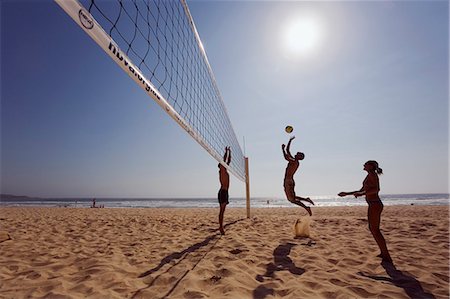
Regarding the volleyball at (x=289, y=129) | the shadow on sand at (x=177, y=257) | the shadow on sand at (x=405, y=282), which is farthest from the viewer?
the volleyball at (x=289, y=129)

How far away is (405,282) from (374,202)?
3.47 ft

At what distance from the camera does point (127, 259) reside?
3.45 meters

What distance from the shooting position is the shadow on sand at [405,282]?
230 centimetres

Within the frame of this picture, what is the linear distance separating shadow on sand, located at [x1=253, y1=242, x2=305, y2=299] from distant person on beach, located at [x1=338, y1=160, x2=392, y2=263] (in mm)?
1216

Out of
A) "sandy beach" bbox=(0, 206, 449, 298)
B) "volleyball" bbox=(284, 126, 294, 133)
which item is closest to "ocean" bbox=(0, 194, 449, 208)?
"volleyball" bbox=(284, 126, 294, 133)

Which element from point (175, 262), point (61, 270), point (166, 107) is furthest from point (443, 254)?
point (61, 270)

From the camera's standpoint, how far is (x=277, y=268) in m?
3.03

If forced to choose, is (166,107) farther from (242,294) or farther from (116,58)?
(242,294)

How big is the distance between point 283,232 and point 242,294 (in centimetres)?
342

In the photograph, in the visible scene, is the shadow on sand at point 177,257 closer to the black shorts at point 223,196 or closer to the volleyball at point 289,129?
the black shorts at point 223,196

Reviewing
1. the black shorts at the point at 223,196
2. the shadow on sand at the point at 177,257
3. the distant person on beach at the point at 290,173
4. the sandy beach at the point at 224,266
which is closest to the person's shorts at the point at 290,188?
the distant person on beach at the point at 290,173

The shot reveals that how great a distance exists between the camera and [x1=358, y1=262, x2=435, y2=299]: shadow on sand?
230 cm

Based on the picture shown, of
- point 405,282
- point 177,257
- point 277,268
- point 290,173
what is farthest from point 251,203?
point 405,282

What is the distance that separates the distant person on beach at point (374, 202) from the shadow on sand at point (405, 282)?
0.29 metres
